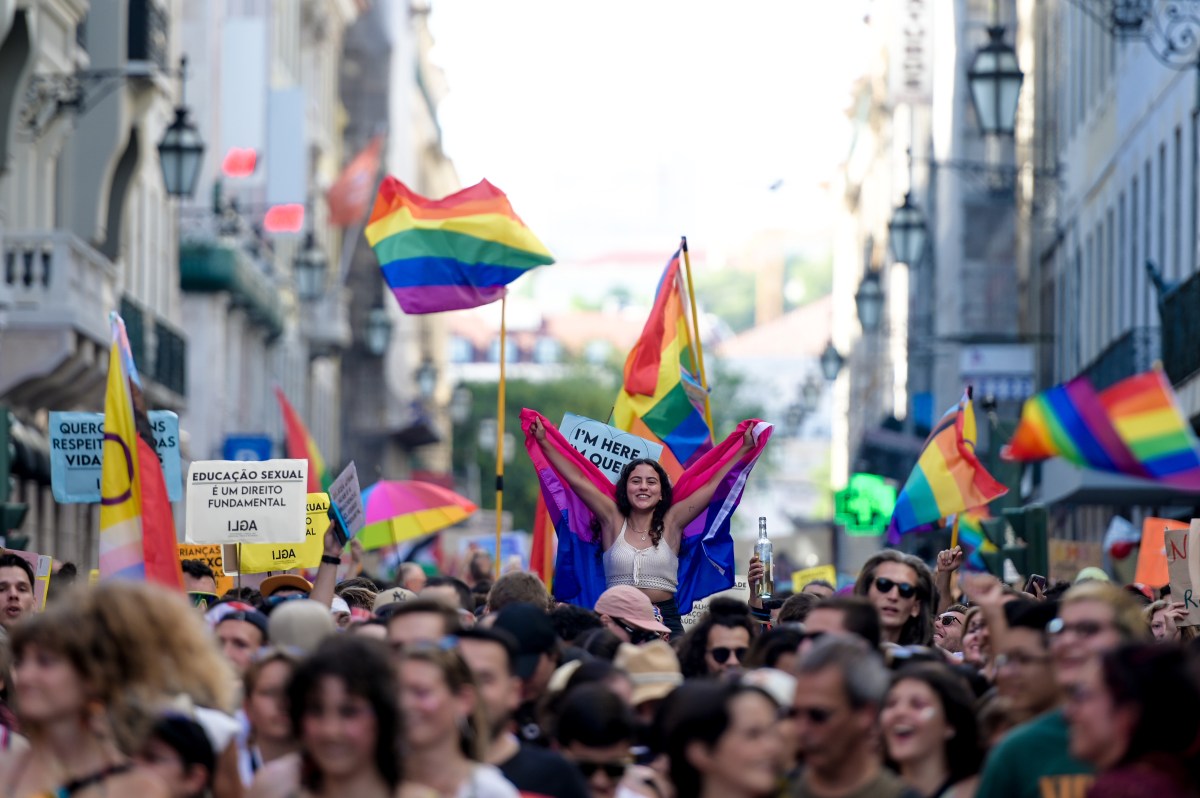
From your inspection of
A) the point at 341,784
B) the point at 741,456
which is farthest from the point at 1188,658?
the point at 741,456

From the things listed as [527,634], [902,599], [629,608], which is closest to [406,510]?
[629,608]

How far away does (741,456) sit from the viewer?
581 inches

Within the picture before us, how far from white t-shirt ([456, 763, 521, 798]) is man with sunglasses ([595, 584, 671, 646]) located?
14.4 ft

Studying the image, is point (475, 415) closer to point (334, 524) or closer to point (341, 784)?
point (334, 524)

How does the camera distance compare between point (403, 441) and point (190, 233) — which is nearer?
point (190, 233)

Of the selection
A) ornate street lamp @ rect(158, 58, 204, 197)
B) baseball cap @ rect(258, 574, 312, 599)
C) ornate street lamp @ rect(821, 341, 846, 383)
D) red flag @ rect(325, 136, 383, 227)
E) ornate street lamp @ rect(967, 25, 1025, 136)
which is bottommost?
baseball cap @ rect(258, 574, 312, 599)

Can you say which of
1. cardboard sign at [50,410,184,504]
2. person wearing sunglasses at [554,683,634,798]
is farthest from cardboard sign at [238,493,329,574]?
person wearing sunglasses at [554,683,634,798]

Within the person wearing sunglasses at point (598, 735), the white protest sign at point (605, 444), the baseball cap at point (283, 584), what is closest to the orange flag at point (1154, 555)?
the white protest sign at point (605, 444)

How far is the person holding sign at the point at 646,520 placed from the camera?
13.7m

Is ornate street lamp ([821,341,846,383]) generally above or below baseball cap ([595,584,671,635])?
above

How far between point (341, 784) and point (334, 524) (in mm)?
7822

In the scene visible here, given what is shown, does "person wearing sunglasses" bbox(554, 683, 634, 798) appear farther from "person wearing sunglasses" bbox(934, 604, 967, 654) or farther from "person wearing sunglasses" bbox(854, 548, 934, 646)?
"person wearing sunglasses" bbox(934, 604, 967, 654)

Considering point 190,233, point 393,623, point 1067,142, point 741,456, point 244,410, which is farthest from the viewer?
point 244,410

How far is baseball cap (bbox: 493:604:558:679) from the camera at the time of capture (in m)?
9.39
